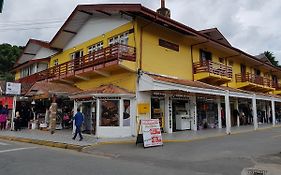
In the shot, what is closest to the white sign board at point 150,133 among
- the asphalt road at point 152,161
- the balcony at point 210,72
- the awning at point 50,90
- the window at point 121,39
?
the asphalt road at point 152,161

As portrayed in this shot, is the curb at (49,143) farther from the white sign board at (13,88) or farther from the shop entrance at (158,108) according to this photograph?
the shop entrance at (158,108)

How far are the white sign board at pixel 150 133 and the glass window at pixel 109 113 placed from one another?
357cm

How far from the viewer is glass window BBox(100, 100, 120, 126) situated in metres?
15.6

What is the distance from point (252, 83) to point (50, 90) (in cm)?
1868

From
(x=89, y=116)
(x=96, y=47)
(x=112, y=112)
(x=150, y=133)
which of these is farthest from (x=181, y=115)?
(x=96, y=47)

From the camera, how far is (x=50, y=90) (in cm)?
1891

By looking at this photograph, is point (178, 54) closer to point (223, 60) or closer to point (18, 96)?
point (223, 60)

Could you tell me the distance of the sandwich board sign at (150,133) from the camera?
1207 centimetres

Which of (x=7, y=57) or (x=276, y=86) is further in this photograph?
(x=7, y=57)

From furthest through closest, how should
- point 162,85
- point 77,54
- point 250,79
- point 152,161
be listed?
point 250,79, point 77,54, point 162,85, point 152,161

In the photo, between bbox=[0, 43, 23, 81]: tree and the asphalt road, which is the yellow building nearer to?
the asphalt road

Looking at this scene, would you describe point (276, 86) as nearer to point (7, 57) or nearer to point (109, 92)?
point (109, 92)

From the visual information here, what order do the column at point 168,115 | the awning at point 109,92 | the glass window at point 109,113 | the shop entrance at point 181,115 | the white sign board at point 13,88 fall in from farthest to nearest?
the white sign board at point 13,88 < the shop entrance at point 181,115 < the column at point 168,115 < the glass window at point 109,113 < the awning at point 109,92

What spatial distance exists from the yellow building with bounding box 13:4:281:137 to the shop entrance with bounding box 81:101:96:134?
0.06m
